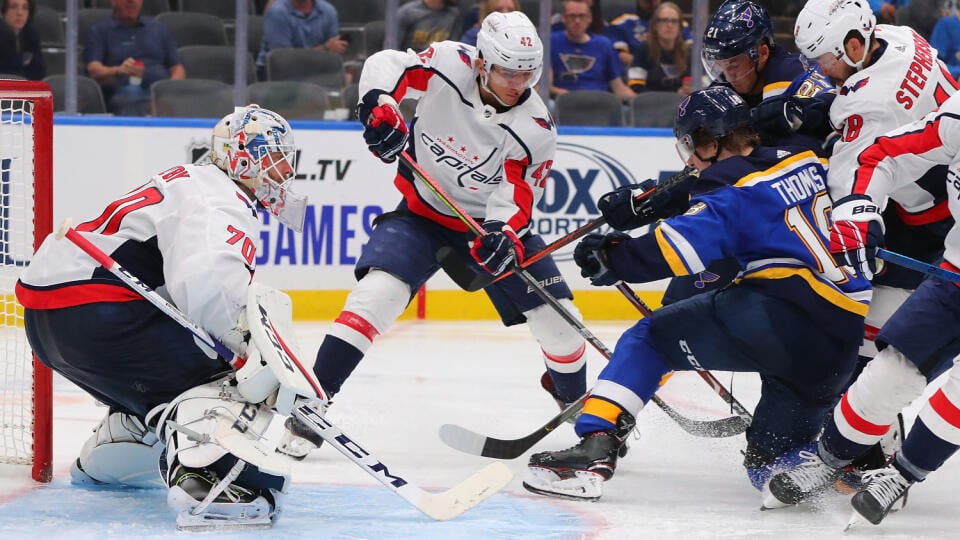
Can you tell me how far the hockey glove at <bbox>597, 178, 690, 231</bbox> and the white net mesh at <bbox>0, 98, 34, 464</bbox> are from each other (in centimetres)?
140

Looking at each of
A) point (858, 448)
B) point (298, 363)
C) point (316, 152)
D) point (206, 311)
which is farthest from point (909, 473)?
point (316, 152)

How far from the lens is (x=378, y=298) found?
11.8ft

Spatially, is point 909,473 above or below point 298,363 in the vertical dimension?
below

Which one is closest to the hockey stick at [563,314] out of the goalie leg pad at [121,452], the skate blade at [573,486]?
the skate blade at [573,486]

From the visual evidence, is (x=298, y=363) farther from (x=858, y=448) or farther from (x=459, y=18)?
(x=459, y=18)

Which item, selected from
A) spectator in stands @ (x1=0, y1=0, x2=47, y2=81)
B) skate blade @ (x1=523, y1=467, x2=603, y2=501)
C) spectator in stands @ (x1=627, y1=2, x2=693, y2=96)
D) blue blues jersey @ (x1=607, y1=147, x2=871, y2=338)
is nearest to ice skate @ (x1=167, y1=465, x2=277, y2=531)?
skate blade @ (x1=523, y1=467, x2=603, y2=501)

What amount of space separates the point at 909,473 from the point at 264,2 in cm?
397

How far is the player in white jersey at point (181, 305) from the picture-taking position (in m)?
2.64

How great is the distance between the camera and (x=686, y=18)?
20.3 feet

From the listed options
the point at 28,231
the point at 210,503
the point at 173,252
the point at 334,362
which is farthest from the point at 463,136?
the point at 210,503

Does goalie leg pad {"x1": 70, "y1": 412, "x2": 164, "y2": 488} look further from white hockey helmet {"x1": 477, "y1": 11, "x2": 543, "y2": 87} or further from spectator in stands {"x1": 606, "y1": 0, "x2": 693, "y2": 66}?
spectator in stands {"x1": 606, "y1": 0, "x2": 693, "y2": 66}

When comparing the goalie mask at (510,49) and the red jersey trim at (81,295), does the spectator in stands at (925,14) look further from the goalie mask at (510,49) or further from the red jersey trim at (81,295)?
the red jersey trim at (81,295)

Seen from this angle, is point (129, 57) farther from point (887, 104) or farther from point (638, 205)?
point (887, 104)

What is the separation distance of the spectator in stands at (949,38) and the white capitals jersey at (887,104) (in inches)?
133
